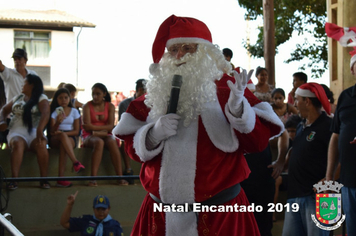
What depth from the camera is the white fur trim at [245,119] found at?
244 centimetres

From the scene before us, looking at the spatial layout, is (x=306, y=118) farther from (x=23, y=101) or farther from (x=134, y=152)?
(x=23, y=101)

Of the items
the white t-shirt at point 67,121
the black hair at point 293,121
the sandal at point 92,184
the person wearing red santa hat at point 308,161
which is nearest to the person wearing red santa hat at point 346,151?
the person wearing red santa hat at point 308,161

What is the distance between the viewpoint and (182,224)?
257 centimetres

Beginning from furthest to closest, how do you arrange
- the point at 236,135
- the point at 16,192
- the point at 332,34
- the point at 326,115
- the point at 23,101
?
the point at 23,101 → the point at 16,192 → the point at 332,34 → the point at 326,115 → the point at 236,135

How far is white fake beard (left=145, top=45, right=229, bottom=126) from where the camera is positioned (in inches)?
106

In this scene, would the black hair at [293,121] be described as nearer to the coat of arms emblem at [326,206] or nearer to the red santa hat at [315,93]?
the red santa hat at [315,93]

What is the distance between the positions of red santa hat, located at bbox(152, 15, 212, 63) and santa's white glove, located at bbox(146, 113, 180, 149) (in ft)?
1.68

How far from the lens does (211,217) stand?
2592mm

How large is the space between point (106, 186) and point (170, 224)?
3.46 m

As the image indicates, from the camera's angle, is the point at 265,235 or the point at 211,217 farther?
the point at 265,235

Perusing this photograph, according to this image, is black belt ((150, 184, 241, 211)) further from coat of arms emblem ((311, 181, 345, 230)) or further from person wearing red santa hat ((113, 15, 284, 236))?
Answer: coat of arms emblem ((311, 181, 345, 230))

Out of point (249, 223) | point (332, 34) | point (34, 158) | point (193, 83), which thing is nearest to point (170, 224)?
point (249, 223)

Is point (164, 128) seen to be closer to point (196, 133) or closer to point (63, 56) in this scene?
point (196, 133)

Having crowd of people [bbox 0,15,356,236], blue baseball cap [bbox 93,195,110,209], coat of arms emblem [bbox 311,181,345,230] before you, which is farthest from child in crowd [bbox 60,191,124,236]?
crowd of people [bbox 0,15,356,236]
